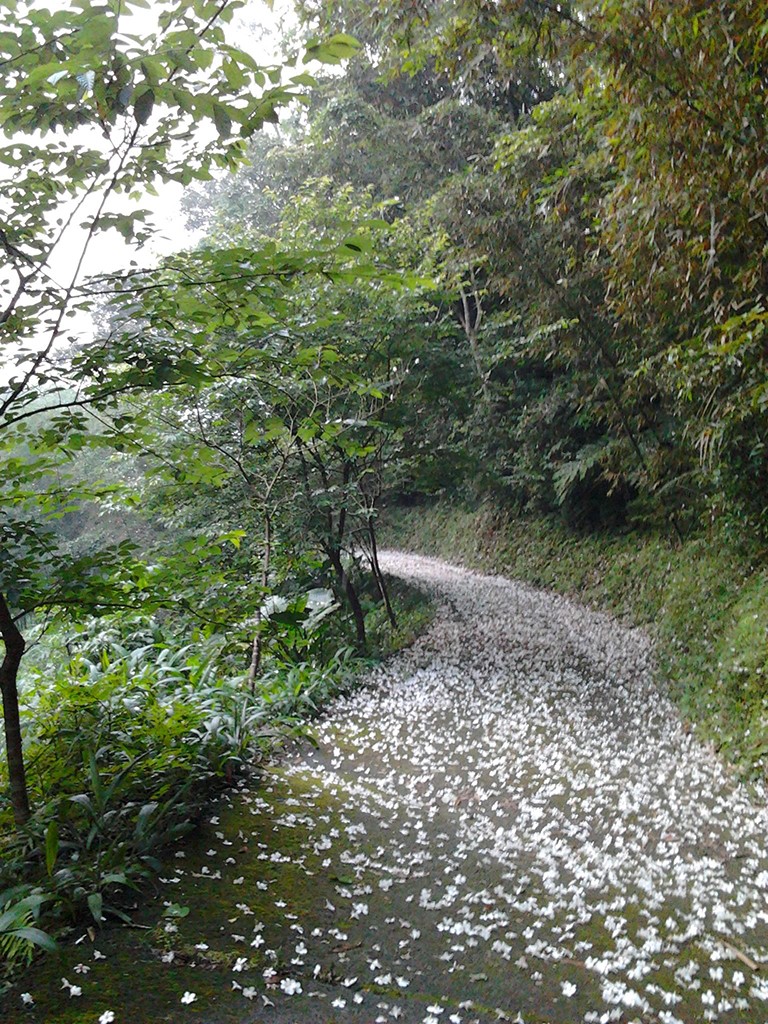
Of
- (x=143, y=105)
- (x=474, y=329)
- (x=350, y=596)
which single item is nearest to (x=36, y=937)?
(x=143, y=105)

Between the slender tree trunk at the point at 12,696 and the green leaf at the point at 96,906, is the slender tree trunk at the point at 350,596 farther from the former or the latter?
the green leaf at the point at 96,906

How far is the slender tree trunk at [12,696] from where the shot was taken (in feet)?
7.60

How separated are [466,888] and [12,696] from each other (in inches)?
85.4

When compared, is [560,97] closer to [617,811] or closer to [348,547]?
[348,547]

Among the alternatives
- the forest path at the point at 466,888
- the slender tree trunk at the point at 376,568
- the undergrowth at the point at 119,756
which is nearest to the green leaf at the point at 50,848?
the undergrowth at the point at 119,756

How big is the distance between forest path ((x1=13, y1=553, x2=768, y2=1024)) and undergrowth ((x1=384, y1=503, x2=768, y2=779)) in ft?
1.21

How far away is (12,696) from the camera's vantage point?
Result: 2.37 metres

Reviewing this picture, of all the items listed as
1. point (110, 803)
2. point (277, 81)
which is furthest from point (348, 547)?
point (277, 81)

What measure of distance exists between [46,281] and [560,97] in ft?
19.5

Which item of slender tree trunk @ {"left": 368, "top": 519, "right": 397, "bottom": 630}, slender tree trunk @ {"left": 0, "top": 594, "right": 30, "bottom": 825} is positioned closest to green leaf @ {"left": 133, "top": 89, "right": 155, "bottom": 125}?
slender tree trunk @ {"left": 0, "top": 594, "right": 30, "bottom": 825}

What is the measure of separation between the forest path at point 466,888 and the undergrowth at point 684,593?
0.37 m

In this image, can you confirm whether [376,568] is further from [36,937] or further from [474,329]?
[36,937]

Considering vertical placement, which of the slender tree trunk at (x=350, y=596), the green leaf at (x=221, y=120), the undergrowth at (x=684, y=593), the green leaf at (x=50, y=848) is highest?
the green leaf at (x=221, y=120)

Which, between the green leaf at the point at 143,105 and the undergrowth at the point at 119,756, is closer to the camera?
the green leaf at the point at 143,105
